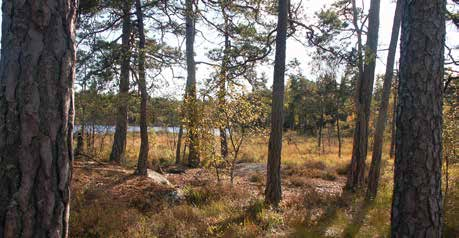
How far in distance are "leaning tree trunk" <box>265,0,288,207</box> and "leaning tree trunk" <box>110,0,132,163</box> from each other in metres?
3.52

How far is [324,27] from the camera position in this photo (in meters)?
8.92

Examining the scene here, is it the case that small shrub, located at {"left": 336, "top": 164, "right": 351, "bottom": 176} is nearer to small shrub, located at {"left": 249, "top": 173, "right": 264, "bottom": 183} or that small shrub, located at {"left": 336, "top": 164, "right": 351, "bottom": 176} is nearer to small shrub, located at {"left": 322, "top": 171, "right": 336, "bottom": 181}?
small shrub, located at {"left": 322, "top": 171, "right": 336, "bottom": 181}

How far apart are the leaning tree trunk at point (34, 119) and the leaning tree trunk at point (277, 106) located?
6.29 metres

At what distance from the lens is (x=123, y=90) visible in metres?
10.3

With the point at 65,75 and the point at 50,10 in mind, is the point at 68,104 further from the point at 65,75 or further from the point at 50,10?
the point at 50,10

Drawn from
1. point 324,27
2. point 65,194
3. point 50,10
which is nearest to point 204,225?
point 65,194

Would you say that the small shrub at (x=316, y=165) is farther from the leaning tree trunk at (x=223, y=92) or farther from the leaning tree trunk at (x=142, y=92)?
the leaning tree trunk at (x=142, y=92)

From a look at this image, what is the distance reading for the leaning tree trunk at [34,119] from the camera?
5.30ft

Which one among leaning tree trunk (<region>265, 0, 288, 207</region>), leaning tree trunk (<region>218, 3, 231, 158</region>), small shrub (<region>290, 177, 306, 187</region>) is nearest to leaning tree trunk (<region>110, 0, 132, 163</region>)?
leaning tree trunk (<region>218, 3, 231, 158</region>)

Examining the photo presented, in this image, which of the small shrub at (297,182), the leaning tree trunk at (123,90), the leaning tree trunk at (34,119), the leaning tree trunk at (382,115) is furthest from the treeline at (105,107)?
the leaning tree trunk at (34,119)

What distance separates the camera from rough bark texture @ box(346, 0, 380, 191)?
9500 mm

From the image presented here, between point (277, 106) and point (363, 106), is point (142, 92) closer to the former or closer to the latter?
point (277, 106)

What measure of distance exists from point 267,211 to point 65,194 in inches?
217

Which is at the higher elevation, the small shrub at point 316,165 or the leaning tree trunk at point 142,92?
the leaning tree trunk at point 142,92
